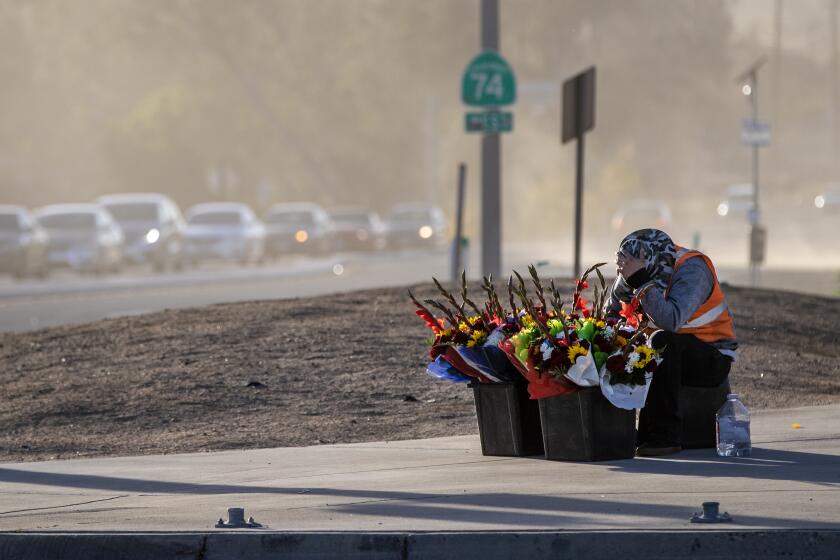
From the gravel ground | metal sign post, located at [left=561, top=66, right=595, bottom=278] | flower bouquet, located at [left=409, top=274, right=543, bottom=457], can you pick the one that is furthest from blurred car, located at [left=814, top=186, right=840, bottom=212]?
flower bouquet, located at [left=409, top=274, right=543, bottom=457]

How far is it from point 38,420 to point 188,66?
2743 inches

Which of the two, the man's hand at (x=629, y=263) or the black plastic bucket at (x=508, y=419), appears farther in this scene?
the black plastic bucket at (x=508, y=419)

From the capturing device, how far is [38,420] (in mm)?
11977

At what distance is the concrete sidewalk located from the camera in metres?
7.41

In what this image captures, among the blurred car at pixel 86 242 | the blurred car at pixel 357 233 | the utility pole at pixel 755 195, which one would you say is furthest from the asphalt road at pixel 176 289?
the blurred car at pixel 357 233

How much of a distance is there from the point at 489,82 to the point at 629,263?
1425 cm

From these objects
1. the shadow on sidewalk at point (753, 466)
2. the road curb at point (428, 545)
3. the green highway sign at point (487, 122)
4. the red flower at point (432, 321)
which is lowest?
the road curb at point (428, 545)

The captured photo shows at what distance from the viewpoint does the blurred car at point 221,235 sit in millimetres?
44938

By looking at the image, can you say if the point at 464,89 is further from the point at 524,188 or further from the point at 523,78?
the point at 524,188

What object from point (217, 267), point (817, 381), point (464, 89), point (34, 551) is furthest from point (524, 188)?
point (34, 551)

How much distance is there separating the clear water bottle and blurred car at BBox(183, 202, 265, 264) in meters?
35.9

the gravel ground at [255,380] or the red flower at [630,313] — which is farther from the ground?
the red flower at [630,313]

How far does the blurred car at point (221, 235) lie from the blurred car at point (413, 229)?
12.1 metres

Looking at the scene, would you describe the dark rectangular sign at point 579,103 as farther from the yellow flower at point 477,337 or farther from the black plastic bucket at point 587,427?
the black plastic bucket at point 587,427
